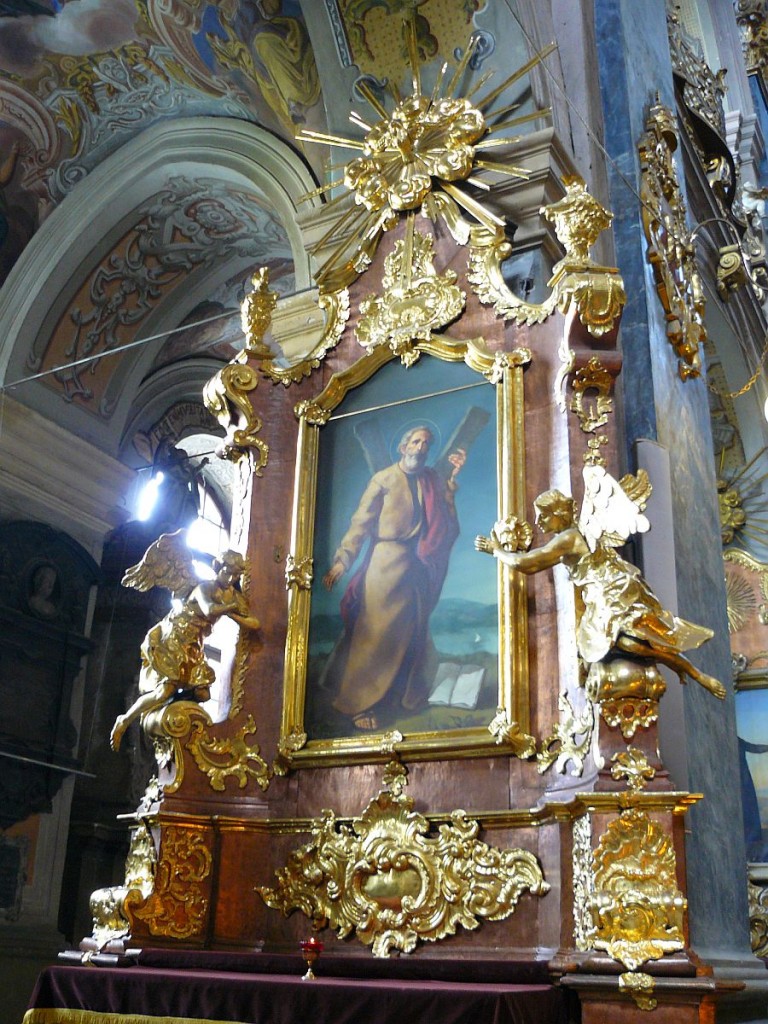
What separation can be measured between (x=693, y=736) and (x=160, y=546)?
2192 millimetres

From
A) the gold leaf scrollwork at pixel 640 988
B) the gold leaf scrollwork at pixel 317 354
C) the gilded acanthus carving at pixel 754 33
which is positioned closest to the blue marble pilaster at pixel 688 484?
the gold leaf scrollwork at pixel 640 988

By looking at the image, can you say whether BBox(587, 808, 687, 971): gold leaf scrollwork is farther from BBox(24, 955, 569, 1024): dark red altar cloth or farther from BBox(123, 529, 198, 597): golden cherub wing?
BBox(123, 529, 198, 597): golden cherub wing

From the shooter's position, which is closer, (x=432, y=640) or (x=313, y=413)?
(x=432, y=640)

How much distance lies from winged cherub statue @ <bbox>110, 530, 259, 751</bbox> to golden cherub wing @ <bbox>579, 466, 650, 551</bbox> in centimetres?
140

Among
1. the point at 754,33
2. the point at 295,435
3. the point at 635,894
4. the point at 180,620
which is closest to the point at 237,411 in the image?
the point at 295,435

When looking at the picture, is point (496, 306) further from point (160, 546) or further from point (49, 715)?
point (49, 715)

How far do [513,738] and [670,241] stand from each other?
279cm

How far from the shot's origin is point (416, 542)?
168 inches

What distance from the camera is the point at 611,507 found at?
3572 mm

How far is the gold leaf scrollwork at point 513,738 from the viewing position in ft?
12.1

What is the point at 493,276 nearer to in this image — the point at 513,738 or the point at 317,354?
the point at 317,354

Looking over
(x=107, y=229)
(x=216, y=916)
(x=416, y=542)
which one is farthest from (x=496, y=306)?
(x=107, y=229)

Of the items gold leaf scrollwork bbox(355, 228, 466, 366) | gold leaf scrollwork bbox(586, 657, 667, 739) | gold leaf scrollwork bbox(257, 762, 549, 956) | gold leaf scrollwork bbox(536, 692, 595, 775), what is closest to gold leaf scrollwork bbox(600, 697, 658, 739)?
gold leaf scrollwork bbox(586, 657, 667, 739)

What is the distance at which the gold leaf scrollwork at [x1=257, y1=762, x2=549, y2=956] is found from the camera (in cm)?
356
